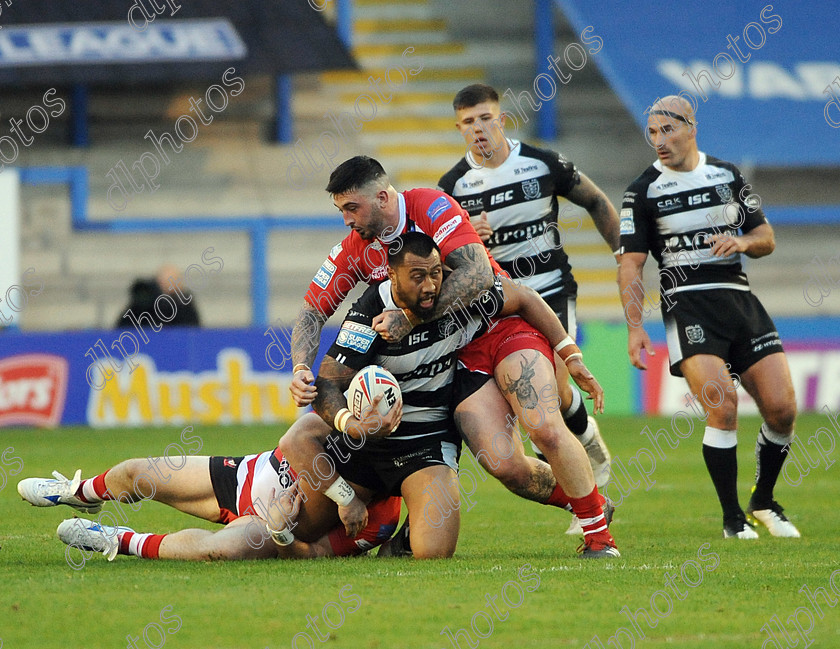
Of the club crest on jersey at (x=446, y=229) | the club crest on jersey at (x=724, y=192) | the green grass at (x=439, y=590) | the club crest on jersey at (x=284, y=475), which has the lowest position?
the green grass at (x=439, y=590)

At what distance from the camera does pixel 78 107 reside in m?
20.5

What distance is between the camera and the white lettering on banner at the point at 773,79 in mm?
21141

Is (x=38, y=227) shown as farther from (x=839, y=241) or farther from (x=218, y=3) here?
(x=839, y=241)

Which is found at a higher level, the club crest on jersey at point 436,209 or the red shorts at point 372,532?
the club crest on jersey at point 436,209

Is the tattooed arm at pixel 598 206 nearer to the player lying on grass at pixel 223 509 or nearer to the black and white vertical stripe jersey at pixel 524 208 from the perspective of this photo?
the black and white vertical stripe jersey at pixel 524 208

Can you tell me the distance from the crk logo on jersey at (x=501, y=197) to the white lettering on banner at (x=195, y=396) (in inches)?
311

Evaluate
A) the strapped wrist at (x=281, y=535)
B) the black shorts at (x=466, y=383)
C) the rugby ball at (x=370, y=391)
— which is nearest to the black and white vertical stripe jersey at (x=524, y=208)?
the black shorts at (x=466, y=383)

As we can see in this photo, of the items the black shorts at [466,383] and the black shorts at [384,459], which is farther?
the black shorts at [466,383]

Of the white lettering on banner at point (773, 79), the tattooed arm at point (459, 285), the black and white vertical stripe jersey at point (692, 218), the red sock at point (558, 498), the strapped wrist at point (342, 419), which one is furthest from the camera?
the white lettering on banner at point (773, 79)

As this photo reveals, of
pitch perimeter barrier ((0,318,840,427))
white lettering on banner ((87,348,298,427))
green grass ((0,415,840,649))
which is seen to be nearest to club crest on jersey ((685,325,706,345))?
green grass ((0,415,840,649))

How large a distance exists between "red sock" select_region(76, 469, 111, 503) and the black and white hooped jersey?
130 cm

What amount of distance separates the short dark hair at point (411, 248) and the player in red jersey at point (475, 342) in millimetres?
268

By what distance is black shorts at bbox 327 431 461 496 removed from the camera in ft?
19.8

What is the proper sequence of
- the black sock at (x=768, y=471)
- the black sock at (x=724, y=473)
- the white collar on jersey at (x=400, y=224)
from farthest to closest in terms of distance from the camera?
the black sock at (x=768, y=471) → the black sock at (x=724, y=473) → the white collar on jersey at (x=400, y=224)
